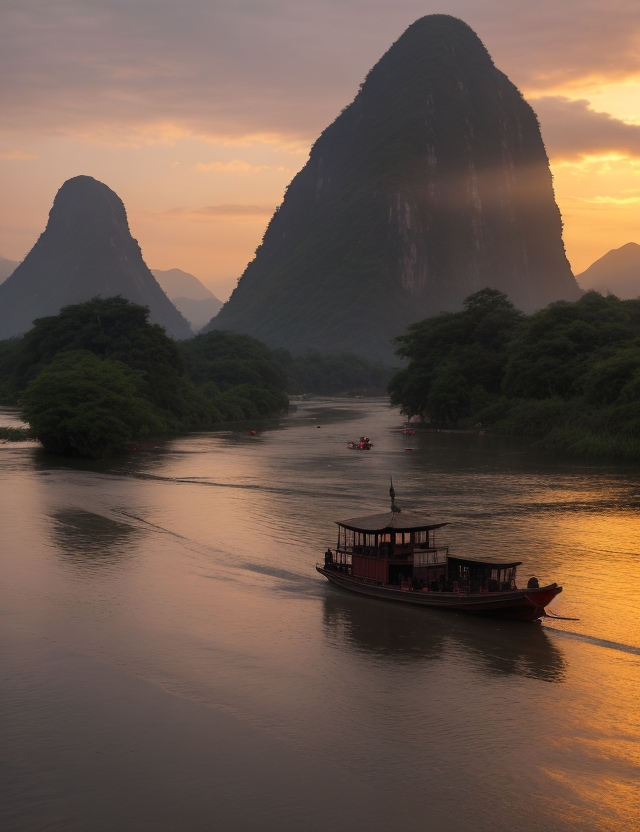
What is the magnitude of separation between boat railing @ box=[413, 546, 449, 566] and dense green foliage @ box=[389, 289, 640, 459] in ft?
104

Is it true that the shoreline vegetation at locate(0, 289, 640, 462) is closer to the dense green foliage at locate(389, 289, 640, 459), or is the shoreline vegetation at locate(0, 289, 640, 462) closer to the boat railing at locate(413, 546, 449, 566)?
the dense green foliage at locate(389, 289, 640, 459)

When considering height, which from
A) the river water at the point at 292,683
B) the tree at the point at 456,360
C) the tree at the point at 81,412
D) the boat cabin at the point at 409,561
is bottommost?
the river water at the point at 292,683

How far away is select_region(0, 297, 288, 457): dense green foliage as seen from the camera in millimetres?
55344

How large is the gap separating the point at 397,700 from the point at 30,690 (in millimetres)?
7070

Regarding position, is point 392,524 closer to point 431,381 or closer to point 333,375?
point 431,381

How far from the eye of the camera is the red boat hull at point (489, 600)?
71.7ft

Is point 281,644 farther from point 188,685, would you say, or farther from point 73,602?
point 73,602

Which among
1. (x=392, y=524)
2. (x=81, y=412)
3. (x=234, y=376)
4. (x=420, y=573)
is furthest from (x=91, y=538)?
(x=234, y=376)

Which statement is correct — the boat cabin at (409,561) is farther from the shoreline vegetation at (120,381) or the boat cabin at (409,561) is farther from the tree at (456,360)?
the tree at (456,360)

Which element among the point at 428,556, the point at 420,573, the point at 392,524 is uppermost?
the point at 392,524

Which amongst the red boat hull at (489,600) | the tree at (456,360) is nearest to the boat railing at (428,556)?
the red boat hull at (489,600)

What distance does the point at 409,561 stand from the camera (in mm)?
24531

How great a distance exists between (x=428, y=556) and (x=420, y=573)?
0.52 meters

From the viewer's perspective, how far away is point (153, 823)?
44.6 feet
